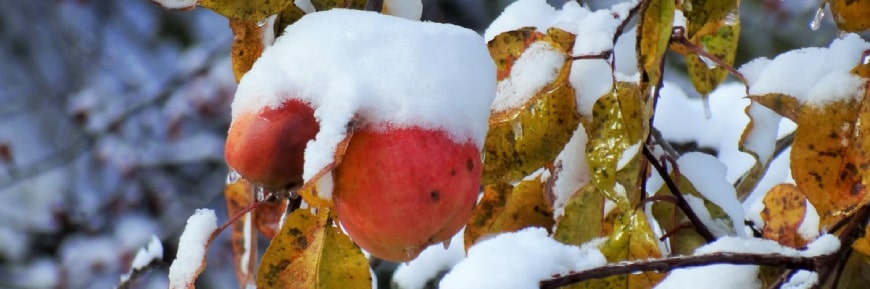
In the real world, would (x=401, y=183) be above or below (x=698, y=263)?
above

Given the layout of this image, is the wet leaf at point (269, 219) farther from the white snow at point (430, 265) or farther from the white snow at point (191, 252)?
the white snow at point (430, 265)

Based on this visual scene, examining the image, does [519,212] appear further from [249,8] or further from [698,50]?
[249,8]

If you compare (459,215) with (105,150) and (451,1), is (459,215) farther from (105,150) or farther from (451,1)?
(105,150)

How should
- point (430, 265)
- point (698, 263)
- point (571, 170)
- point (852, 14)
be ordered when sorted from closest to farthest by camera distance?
point (698, 263)
point (852, 14)
point (571, 170)
point (430, 265)

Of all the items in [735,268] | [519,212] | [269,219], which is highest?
[269,219]

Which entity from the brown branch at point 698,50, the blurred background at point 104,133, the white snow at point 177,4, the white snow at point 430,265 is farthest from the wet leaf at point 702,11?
the blurred background at point 104,133

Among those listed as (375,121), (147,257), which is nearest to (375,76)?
(375,121)
